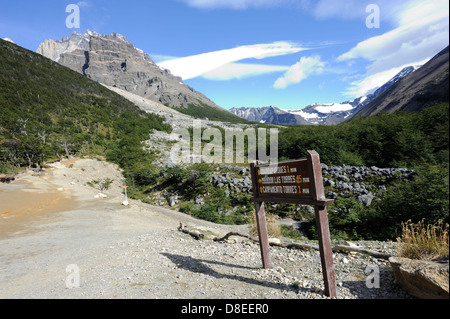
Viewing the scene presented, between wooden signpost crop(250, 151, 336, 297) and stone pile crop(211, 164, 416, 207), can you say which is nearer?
wooden signpost crop(250, 151, 336, 297)

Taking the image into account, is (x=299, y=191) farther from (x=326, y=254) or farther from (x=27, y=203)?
(x=27, y=203)

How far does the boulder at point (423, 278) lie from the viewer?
9.59 ft

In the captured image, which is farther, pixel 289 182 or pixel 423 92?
pixel 289 182

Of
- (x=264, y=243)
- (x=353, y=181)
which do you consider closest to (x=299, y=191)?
(x=264, y=243)

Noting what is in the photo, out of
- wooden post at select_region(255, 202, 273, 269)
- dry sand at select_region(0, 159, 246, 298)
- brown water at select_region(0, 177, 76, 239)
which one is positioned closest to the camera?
wooden post at select_region(255, 202, 273, 269)

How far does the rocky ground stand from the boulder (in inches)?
9.7

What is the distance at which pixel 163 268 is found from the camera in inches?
204

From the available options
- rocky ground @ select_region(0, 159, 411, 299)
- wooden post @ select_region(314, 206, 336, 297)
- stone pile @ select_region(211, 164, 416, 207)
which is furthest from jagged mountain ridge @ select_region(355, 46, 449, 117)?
stone pile @ select_region(211, 164, 416, 207)

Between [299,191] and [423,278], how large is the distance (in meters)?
1.98

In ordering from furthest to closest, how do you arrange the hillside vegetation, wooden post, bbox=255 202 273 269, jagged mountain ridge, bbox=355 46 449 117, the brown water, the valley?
1. the brown water
2. the hillside vegetation
3. wooden post, bbox=255 202 273 269
4. the valley
5. jagged mountain ridge, bbox=355 46 449 117

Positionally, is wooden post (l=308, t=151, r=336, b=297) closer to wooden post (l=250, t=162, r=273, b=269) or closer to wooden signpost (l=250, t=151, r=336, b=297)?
wooden signpost (l=250, t=151, r=336, b=297)

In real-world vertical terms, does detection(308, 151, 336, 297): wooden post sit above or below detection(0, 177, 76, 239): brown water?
above

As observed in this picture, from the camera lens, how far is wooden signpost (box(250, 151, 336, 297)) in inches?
145
